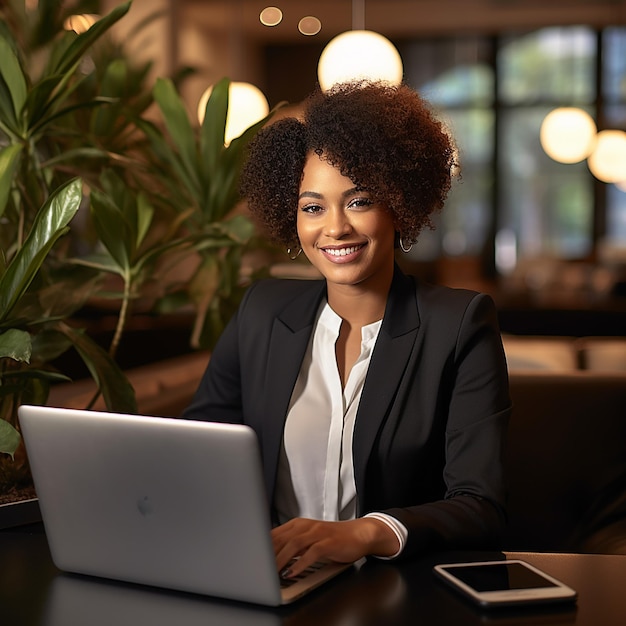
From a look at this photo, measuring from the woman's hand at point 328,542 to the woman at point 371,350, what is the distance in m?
0.22

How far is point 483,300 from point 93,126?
55.6 inches

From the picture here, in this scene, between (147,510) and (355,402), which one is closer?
(147,510)

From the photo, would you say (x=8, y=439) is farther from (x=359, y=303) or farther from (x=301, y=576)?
(x=359, y=303)

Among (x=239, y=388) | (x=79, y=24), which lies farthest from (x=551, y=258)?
(x=239, y=388)

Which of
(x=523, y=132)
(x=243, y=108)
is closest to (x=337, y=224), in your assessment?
(x=243, y=108)

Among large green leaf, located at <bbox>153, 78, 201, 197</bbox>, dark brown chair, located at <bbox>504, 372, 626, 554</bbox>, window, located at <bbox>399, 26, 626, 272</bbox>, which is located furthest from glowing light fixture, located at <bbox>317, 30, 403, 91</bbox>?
window, located at <bbox>399, 26, 626, 272</bbox>

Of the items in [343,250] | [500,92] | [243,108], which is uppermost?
[500,92]

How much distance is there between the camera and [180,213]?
2.91 metres

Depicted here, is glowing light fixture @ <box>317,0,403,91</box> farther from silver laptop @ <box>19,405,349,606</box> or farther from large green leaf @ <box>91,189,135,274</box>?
silver laptop @ <box>19,405,349,606</box>

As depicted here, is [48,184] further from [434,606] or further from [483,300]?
[434,606]

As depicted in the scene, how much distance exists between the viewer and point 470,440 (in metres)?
1.76

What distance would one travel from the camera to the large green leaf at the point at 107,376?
7.11 feet

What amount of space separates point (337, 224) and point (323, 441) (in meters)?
0.44

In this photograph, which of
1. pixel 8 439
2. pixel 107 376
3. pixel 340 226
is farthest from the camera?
pixel 107 376
